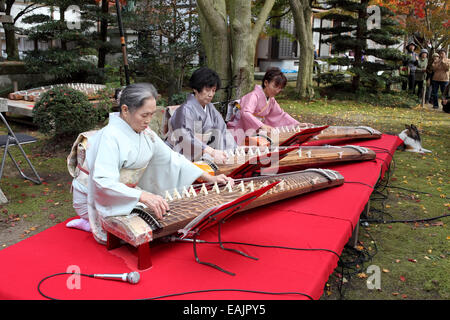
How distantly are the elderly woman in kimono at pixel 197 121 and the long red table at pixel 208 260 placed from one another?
1329mm

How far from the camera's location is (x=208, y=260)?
2113mm

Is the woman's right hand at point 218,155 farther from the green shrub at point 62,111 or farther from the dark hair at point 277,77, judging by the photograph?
the green shrub at point 62,111

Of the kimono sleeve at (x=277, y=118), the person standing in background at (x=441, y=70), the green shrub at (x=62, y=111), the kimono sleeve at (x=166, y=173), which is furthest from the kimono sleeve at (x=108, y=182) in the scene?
the person standing in background at (x=441, y=70)

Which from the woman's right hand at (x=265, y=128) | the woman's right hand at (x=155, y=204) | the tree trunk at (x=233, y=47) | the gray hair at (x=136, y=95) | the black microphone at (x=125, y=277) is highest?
the tree trunk at (x=233, y=47)

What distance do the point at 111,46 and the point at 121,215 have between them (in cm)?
890

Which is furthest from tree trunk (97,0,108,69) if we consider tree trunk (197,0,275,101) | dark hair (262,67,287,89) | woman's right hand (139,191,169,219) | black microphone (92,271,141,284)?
black microphone (92,271,141,284)

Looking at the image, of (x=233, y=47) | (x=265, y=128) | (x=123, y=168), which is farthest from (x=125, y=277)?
(x=233, y=47)

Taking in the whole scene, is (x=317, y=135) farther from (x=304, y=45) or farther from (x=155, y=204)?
(x=304, y=45)

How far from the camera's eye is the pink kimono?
16.4 ft

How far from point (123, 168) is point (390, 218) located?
277cm

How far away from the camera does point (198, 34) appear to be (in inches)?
358

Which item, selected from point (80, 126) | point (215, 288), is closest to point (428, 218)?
point (215, 288)

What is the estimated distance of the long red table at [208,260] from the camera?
6.00ft
